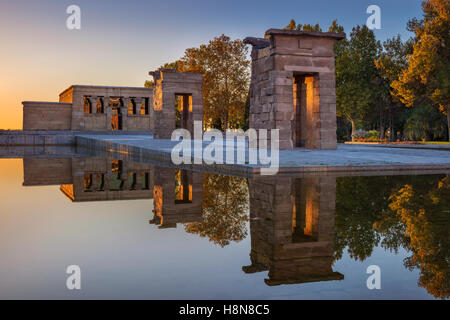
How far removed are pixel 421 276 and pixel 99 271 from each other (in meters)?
2.31

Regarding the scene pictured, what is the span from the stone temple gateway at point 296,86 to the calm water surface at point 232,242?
26.6 ft

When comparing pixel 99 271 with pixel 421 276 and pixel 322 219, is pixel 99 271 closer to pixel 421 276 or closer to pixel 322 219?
pixel 421 276

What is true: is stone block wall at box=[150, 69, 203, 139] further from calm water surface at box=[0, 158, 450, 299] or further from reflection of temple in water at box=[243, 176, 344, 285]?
reflection of temple in water at box=[243, 176, 344, 285]

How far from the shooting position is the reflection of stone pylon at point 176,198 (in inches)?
211

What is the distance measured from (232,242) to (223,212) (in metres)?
1.58

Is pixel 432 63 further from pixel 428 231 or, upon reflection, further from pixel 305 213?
pixel 428 231

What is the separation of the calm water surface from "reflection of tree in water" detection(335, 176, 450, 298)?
1cm

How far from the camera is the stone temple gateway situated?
15.6m

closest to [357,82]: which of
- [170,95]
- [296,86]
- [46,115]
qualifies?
[170,95]

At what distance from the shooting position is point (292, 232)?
442cm

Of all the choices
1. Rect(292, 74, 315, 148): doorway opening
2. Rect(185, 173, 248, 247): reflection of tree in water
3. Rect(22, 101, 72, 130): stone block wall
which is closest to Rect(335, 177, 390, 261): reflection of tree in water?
Rect(185, 173, 248, 247): reflection of tree in water

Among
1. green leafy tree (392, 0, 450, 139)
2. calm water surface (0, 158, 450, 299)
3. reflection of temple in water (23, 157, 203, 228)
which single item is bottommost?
calm water surface (0, 158, 450, 299)

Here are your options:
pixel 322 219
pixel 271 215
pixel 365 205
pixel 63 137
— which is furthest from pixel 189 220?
pixel 63 137

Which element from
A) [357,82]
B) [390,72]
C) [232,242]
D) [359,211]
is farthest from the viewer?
[357,82]
